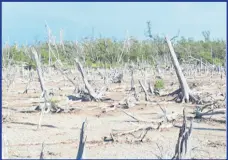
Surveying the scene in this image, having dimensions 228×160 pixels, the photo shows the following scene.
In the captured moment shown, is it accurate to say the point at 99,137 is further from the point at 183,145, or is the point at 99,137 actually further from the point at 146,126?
the point at 183,145

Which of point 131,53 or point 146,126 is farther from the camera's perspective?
point 131,53

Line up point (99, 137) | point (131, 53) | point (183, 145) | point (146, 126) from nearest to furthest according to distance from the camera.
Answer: point (183, 145) → point (99, 137) → point (146, 126) → point (131, 53)

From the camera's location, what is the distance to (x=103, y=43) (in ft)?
160

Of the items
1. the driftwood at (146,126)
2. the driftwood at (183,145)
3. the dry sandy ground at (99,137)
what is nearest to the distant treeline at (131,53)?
the dry sandy ground at (99,137)

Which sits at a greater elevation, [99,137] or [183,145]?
[183,145]

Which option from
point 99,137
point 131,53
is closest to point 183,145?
point 99,137

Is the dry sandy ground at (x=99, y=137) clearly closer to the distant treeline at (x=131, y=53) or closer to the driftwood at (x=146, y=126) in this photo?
the driftwood at (x=146, y=126)

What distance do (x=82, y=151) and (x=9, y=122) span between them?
764cm

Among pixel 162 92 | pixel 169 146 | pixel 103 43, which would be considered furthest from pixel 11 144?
pixel 103 43

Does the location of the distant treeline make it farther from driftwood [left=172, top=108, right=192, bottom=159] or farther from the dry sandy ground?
driftwood [left=172, top=108, right=192, bottom=159]

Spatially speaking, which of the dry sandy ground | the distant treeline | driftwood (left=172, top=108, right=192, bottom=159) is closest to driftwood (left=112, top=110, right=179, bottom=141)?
the dry sandy ground

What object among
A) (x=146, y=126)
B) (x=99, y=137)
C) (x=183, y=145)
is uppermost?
(x=183, y=145)

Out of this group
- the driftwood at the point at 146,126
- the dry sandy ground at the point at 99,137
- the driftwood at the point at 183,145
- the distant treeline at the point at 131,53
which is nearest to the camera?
the driftwood at the point at 183,145

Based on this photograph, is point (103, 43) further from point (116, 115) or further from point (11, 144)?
point (11, 144)
